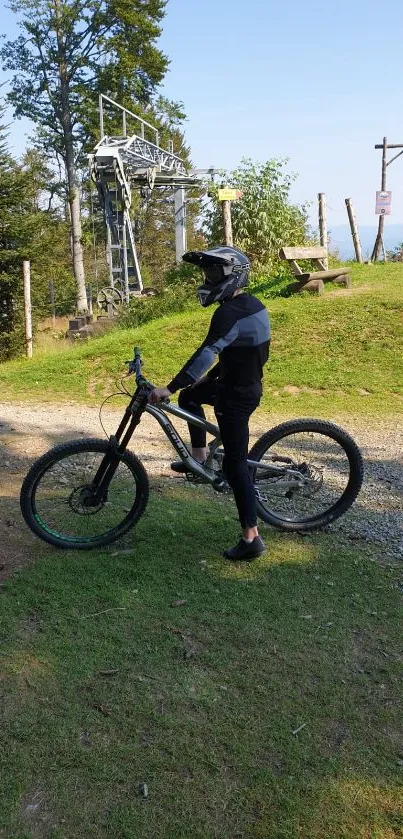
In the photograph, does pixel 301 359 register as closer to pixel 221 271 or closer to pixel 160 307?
pixel 160 307

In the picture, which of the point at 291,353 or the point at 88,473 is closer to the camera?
the point at 88,473

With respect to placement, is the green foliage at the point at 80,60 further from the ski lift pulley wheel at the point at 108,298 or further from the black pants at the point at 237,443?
the black pants at the point at 237,443

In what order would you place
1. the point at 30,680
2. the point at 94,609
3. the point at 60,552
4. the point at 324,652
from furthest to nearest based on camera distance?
1. the point at 60,552
2. the point at 94,609
3. the point at 324,652
4. the point at 30,680

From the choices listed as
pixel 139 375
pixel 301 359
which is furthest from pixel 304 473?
pixel 301 359

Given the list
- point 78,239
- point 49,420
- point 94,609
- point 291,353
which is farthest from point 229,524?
point 78,239

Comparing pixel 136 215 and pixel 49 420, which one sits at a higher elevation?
pixel 136 215

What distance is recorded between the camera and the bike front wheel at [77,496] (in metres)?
4.23

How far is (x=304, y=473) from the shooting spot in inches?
188

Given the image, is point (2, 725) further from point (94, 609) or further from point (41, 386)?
point (41, 386)

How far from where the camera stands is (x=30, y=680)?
3.03 meters

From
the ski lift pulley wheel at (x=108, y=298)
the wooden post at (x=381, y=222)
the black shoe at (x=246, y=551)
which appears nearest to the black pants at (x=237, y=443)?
the black shoe at (x=246, y=551)

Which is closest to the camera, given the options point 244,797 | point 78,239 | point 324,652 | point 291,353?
point 244,797

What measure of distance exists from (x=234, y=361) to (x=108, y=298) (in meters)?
16.6

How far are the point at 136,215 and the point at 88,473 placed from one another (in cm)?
3955
